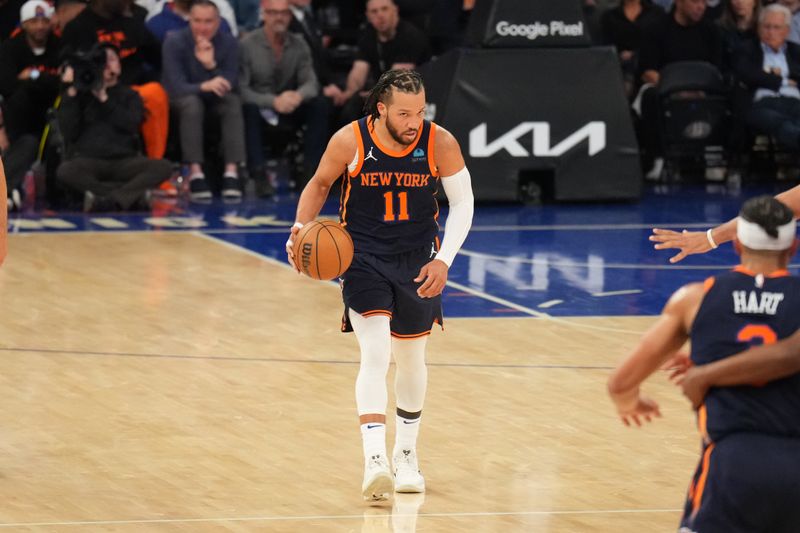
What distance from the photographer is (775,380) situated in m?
4.66

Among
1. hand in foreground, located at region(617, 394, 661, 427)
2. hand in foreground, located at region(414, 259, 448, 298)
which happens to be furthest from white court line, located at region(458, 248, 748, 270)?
hand in foreground, located at region(617, 394, 661, 427)

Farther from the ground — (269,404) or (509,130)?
(509,130)

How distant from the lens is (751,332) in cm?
465

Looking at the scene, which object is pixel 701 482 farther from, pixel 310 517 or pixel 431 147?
pixel 431 147

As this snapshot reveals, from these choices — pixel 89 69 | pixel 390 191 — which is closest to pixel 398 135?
pixel 390 191

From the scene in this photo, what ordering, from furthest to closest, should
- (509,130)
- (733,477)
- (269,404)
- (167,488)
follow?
(509,130) → (269,404) → (167,488) → (733,477)

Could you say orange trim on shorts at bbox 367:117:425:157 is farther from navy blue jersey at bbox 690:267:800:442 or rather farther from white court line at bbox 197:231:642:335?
white court line at bbox 197:231:642:335

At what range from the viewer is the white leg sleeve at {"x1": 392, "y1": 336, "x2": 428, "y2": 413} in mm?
7145

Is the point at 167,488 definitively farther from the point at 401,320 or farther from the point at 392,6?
the point at 392,6

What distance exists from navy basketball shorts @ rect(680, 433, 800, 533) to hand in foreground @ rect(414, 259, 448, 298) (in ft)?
8.03

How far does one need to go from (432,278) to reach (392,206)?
1.27 ft

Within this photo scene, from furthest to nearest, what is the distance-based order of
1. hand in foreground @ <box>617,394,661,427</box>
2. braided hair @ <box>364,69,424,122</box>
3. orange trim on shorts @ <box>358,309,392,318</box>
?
orange trim on shorts @ <box>358,309,392,318</box>, braided hair @ <box>364,69,424,122</box>, hand in foreground @ <box>617,394,661,427</box>

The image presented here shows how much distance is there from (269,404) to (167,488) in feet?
5.32

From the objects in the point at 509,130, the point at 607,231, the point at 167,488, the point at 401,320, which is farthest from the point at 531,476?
the point at 509,130
